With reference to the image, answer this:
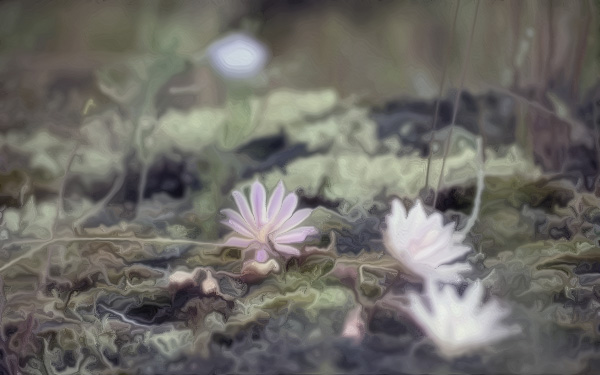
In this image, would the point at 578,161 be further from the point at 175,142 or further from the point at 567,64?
the point at 175,142

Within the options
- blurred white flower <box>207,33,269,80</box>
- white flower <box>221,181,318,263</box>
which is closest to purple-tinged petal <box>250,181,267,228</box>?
white flower <box>221,181,318,263</box>

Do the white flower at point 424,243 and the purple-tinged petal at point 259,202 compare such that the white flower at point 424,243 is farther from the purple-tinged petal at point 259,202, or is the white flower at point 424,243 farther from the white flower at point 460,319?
the purple-tinged petal at point 259,202

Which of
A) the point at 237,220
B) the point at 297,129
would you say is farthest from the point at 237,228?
the point at 297,129

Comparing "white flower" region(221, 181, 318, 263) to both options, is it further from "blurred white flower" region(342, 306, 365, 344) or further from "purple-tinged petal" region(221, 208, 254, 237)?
"blurred white flower" region(342, 306, 365, 344)

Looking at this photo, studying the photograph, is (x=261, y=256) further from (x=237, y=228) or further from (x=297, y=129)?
(x=297, y=129)

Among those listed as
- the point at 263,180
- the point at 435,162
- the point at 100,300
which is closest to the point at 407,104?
the point at 435,162

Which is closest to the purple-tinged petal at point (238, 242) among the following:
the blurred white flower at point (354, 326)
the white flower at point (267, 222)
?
the white flower at point (267, 222)

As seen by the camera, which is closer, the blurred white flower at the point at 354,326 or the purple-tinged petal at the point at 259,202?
the blurred white flower at the point at 354,326
